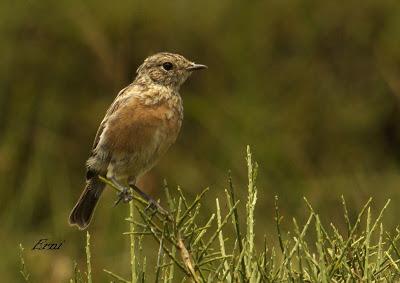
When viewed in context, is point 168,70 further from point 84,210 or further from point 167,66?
point 84,210

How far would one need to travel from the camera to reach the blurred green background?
756cm

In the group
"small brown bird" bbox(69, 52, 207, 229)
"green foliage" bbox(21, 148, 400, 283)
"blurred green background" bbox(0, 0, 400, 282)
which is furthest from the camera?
"blurred green background" bbox(0, 0, 400, 282)

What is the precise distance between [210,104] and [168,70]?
234 centimetres

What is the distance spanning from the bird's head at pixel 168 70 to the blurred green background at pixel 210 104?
197 centimetres

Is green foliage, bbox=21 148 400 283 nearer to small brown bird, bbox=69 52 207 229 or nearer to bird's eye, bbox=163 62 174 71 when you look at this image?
small brown bird, bbox=69 52 207 229

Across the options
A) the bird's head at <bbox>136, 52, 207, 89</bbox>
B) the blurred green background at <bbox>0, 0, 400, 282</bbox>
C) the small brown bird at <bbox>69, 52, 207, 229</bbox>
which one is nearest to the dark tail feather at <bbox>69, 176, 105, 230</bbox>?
the small brown bird at <bbox>69, 52, 207, 229</bbox>

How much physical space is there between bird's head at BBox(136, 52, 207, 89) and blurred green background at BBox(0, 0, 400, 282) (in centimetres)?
197

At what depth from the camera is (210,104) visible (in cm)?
793

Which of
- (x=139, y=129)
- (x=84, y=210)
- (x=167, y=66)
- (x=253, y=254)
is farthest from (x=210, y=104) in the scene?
(x=253, y=254)

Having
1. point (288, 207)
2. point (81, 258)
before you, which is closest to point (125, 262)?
point (81, 258)

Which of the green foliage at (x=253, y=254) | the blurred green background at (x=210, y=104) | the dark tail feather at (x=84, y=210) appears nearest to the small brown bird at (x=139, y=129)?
the dark tail feather at (x=84, y=210)

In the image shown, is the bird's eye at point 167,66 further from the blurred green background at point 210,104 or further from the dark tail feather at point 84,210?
the blurred green background at point 210,104

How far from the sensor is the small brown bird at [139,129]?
16.2 feet

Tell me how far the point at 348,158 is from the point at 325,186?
1.42 ft
